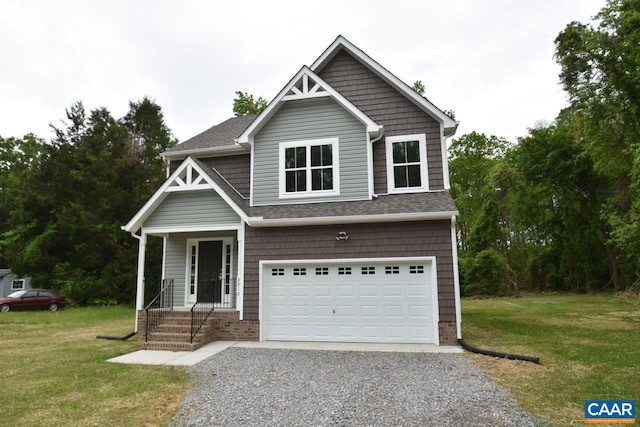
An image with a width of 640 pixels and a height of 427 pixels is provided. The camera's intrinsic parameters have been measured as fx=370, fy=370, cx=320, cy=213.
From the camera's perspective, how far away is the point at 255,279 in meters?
10.2

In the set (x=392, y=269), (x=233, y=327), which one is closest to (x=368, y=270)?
(x=392, y=269)

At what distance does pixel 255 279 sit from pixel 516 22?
13.4 metres

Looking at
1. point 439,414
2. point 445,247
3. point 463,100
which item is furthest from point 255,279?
point 463,100

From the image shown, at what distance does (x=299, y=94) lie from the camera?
11.0m

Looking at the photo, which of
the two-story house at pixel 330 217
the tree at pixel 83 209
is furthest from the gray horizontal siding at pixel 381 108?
the tree at pixel 83 209

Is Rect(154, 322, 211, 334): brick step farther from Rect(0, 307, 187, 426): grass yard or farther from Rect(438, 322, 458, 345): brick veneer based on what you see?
Rect(438, 322, 458, 345): brick veneer

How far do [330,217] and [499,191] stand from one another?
26449 millimetres

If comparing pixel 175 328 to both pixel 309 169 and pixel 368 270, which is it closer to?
pixel 368 270

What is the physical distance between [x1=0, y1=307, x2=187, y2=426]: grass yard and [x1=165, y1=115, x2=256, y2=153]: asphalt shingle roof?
6316mm

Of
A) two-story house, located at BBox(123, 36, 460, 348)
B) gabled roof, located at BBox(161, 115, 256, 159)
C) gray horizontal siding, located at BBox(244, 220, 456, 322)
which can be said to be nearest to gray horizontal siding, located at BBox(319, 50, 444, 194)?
two-story house, located at BBox(123, 36, 460, 348)

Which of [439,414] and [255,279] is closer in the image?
[439,414]

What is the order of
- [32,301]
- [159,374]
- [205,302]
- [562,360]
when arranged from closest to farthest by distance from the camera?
1. [159,374]
2. [562,360]
3. [205,302]
4. [32,301]

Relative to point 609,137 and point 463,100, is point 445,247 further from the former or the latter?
point 463,100

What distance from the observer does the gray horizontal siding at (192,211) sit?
10.3 m
